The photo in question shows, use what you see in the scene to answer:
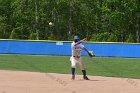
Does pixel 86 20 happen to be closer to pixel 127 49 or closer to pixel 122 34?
pixel 122 34

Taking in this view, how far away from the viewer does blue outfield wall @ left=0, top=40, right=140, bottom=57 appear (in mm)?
41031

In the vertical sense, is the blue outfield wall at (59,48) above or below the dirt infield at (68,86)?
below

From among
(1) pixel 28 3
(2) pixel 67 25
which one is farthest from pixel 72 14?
(1) pixel 28 3

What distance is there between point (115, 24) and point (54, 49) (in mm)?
27015

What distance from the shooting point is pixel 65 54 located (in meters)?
43.2

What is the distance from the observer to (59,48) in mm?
43812

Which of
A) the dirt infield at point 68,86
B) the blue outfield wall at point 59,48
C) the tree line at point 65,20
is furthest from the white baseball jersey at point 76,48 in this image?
the tree line at point 65,20

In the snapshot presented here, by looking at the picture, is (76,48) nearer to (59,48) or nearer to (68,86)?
(68,86)

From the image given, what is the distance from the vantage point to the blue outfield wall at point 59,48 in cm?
4103

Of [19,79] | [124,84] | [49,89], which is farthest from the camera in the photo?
[19,79]

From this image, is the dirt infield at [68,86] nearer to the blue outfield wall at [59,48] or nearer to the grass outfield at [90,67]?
the grass outfield at [90,67]

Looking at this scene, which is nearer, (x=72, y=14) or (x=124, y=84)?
(x=124, y=84)

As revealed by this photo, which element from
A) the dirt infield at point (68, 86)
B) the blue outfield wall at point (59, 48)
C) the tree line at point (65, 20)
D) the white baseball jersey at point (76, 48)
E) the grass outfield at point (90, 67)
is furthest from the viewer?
the tree line at point (65, 20)

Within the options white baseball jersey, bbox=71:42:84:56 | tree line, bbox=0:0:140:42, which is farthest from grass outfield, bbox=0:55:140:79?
tree line, bbox=0:0:140:42
